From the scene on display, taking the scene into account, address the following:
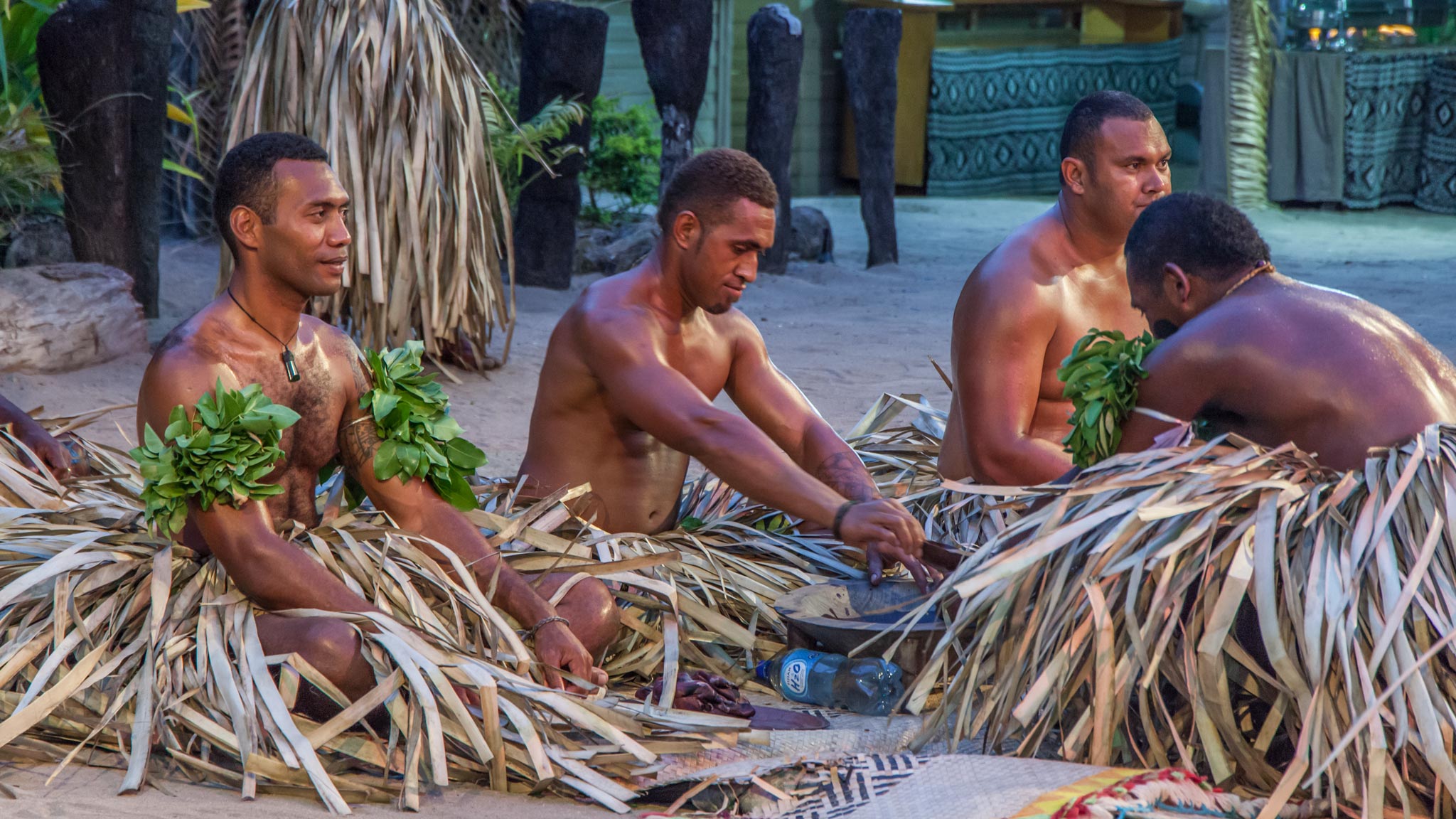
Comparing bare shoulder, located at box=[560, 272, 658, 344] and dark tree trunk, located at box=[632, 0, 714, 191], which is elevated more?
dark tree trunk, located at box=[632, 0, 714, 191]

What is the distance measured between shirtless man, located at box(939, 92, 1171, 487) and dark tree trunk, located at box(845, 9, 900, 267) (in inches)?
239

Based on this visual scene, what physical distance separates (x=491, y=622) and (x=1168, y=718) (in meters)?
1.32

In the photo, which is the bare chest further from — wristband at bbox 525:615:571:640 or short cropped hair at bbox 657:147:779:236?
wristband at bbox 525:615:571:640

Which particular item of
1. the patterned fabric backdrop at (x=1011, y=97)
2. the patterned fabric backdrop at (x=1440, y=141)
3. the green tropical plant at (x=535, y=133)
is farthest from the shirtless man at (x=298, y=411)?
the patterned fabric backdrop at (x=1011, y=97)

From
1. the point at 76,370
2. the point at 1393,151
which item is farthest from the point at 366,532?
the point at 1393,151

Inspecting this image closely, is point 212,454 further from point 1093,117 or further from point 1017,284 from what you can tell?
point 1093,117

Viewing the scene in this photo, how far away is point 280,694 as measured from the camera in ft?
8.73

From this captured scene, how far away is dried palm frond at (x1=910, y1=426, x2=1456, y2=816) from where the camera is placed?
2354 mm

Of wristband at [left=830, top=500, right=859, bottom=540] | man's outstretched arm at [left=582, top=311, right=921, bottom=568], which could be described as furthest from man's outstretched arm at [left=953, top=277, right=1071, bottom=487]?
wristband at [left=830, top=500, right=859, bottom=540]

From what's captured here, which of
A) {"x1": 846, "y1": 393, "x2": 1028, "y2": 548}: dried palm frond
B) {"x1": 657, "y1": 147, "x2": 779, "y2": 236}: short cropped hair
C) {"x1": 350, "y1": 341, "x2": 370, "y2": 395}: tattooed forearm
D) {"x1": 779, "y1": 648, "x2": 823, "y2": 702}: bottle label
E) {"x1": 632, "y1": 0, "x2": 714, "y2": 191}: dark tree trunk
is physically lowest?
{"x1": 779, "y1": 648, "x2": 823, "y2": 702}: bottle label

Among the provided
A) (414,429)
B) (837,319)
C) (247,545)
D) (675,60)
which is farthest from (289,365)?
(675,60)

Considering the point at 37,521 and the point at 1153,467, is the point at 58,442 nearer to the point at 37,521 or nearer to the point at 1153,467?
the point at 37,521

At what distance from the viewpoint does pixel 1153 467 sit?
8.96 feet

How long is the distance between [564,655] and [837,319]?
217 inches
